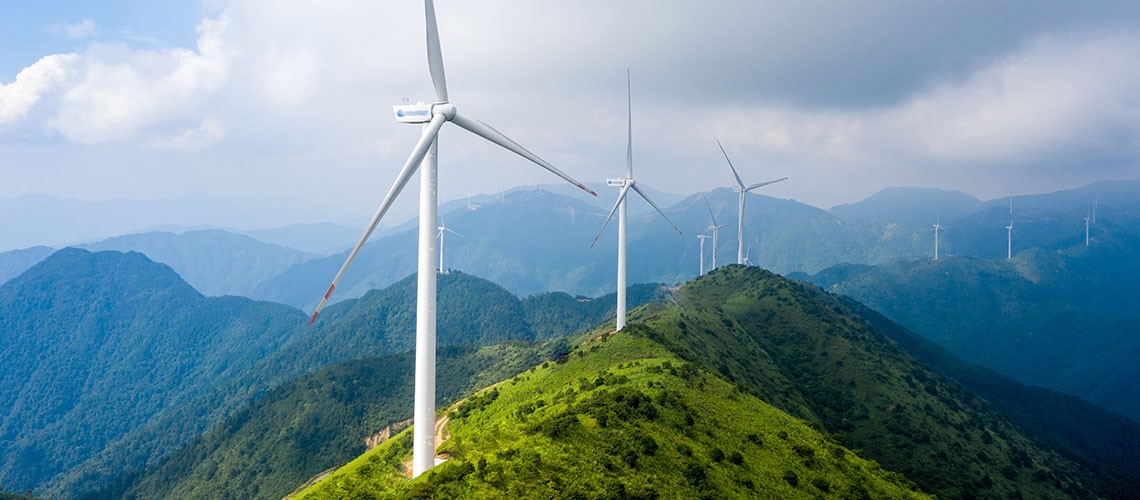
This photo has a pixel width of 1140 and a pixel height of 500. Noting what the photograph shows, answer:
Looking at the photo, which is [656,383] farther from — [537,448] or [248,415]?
[248,415]

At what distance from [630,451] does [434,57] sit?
3303 centimetres

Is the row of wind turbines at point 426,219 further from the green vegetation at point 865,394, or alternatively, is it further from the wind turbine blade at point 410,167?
the green vegetation at point 865,394

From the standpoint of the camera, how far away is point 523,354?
183750 millimetres

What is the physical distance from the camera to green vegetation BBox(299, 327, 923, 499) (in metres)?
43.9

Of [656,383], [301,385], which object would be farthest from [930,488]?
[301,385]

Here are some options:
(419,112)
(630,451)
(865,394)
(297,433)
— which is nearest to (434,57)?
(419,112)

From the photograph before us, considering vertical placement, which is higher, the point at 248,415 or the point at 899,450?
the point at 899,450

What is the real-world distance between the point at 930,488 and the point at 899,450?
349 inches

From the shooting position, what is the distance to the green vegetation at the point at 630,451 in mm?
43938

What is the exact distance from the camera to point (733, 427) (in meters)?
63.0

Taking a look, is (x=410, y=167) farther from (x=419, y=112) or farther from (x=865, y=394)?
(x=865, y=394)

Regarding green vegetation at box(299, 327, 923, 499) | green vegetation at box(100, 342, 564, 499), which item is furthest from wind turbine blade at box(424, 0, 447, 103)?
green vegetation at box(100, 342, 564, 499)

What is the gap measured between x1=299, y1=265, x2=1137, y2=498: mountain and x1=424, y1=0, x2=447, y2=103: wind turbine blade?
2697cm

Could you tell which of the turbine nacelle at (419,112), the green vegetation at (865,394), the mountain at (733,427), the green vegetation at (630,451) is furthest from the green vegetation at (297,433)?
the turbine nacelle at (419,112)
